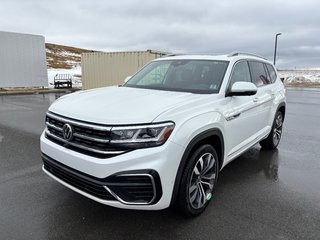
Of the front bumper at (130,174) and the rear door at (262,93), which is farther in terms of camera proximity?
the rear door at (262,93)

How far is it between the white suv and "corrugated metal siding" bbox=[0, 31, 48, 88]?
19620mm

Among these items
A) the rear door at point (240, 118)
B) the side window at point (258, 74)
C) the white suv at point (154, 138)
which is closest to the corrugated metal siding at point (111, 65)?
the side window at point (258, 74)

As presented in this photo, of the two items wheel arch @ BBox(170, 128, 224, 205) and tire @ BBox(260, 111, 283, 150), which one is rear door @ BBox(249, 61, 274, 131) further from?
wheel arch @ BBox(170, 128, 224, 205)

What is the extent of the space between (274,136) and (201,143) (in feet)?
10.4

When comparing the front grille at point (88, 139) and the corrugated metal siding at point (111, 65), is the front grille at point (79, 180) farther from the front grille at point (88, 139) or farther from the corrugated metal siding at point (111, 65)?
the corrugated metal siding at point (111, 65)

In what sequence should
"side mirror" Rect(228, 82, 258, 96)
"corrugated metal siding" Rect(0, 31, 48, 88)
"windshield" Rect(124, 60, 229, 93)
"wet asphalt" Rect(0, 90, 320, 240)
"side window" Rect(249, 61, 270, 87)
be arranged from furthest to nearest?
1. "corrugated metal siding" Rect(0, 31, 48, 88)
2. "side window" Rect(249, 61, 270, 87)
3. "windshield" Rect(124, 60, 229, 93)
4. "side mirror" Rect(228, 82, 258, 96)
5. "wet asphalt" Rect(0, 90, 320, 240)

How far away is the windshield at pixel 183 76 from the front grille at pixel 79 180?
1.71 metres

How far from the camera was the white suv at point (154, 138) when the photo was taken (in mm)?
2586

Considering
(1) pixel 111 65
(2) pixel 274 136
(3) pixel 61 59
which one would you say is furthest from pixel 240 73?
(3) pixel 61 59

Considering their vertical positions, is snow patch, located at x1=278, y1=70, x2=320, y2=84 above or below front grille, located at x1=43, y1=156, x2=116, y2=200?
below

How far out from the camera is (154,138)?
2.60m

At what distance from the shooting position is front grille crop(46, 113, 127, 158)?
8.58 ft

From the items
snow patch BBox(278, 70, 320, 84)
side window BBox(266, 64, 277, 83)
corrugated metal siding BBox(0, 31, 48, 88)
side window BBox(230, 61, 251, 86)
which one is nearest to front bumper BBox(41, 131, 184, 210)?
side window BBox(230, 61, 251, 86)

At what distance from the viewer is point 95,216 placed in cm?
314
